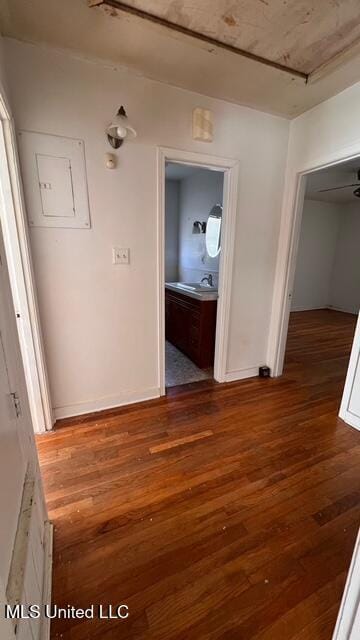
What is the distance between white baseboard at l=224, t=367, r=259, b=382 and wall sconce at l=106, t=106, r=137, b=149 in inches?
87.1

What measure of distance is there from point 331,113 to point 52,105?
204 cm

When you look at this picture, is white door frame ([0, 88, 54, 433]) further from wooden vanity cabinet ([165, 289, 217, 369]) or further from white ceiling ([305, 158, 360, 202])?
white ceiling ([305, 158, 360, 202])

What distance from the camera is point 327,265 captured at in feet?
20.1

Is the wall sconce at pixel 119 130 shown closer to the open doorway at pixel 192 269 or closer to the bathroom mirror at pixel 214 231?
the open doorway at pixel 192 269

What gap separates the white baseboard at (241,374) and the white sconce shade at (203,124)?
2.13m

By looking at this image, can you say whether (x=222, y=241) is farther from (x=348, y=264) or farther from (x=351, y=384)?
(x=348, y=264)

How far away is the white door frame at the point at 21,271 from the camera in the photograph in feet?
4.90

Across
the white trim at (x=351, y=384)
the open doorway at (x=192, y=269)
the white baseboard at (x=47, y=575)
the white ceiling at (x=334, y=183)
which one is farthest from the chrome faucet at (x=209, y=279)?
the white baseboard at (x=47, y=575)

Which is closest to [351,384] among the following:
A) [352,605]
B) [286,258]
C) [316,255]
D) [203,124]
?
[286,258]

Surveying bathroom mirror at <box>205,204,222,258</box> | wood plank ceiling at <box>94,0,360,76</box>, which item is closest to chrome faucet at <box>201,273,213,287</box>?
bathroom mirror at <box>205,204,222,258</box>

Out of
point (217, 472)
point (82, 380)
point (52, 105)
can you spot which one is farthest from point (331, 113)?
point (82, 380)

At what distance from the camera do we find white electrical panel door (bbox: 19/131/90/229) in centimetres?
166

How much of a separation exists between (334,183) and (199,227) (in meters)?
2.40

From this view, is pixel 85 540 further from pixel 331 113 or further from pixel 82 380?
pixel 331 113
